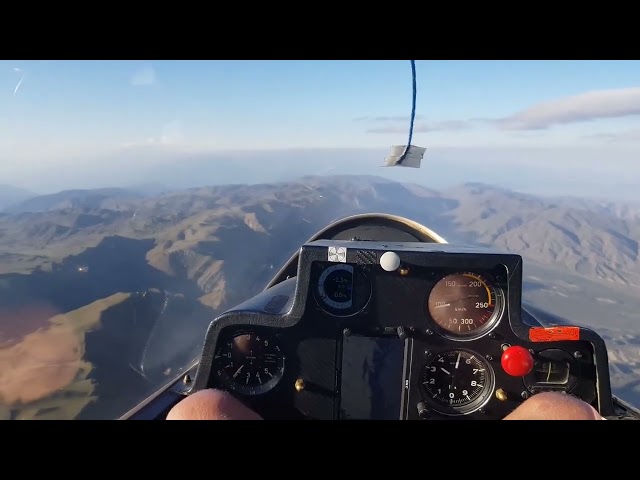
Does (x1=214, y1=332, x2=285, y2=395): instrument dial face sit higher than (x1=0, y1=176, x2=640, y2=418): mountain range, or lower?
higher

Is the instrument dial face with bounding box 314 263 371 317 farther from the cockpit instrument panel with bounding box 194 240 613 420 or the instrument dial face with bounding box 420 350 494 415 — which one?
the instrument dial face with bounding box 420 350 494 415

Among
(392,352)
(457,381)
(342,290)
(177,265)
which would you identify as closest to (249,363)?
(342,290)

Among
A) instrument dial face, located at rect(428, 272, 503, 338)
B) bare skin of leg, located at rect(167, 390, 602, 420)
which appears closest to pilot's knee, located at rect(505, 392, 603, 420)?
bare skin of leg, located at rect(167, 390, 602, 420)

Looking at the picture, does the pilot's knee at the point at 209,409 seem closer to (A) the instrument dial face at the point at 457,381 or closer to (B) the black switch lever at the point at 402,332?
(B) the black switch lever at the point at 402,332

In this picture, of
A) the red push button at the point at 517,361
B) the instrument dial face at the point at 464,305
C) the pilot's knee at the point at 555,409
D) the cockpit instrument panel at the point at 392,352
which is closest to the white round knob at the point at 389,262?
the cockpit instrument panel at the point at 392,352

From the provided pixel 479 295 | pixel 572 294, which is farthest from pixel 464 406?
pixel 572 294
